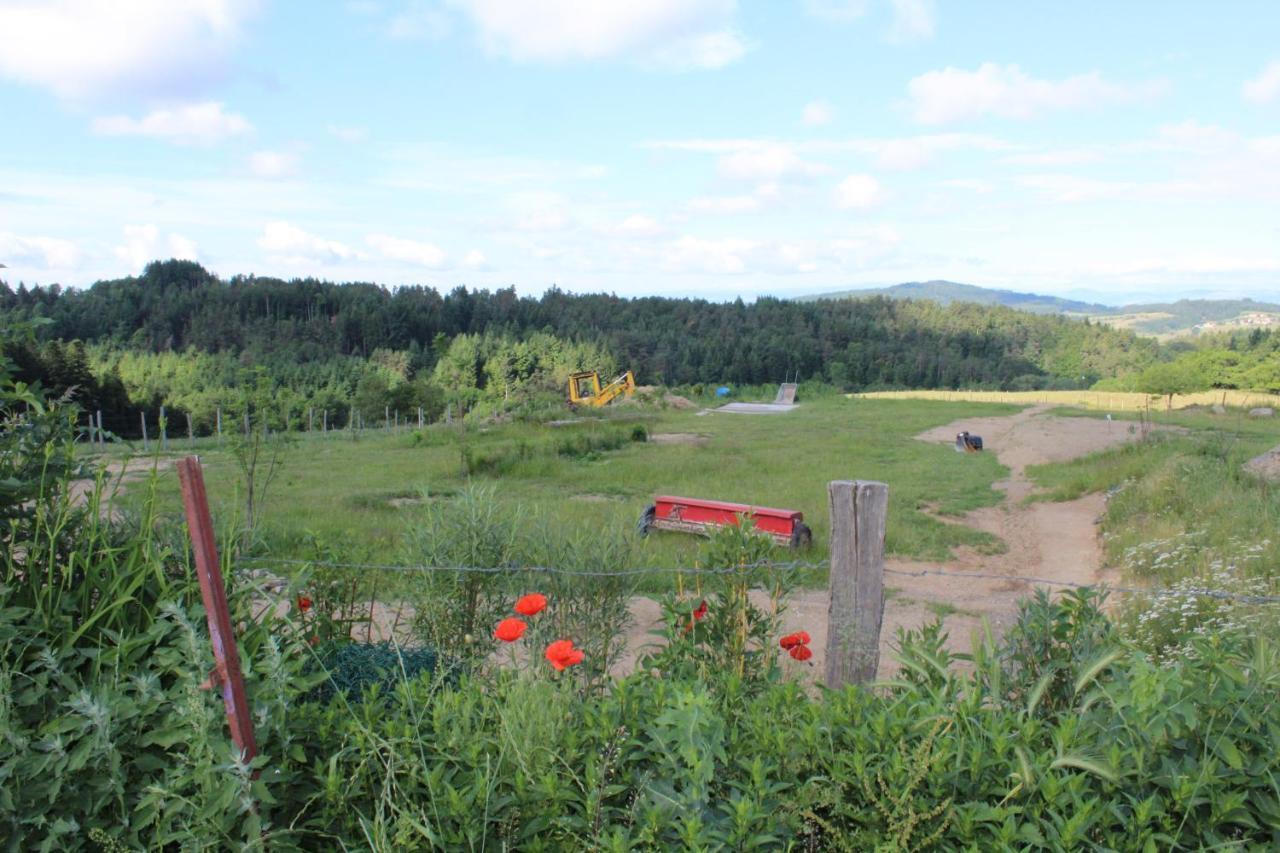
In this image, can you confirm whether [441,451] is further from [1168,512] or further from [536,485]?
[1168,512]

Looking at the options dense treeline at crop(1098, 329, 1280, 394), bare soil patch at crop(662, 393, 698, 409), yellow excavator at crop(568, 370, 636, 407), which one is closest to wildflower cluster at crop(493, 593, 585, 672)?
yellow excavator at crop(568, 370, 636, 407)

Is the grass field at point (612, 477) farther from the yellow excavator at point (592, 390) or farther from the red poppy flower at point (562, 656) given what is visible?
the yellow excavator at point (592, 390)

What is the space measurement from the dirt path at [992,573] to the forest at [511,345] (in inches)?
970

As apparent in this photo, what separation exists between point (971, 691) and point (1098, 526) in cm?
1042

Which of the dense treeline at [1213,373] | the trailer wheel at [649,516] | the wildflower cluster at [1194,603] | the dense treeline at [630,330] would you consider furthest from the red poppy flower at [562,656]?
the dense treeline at [630,330]

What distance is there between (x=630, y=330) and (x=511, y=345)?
67.7ft

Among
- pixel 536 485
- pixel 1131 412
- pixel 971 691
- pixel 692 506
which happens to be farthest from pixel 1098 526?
pixel 1131 412

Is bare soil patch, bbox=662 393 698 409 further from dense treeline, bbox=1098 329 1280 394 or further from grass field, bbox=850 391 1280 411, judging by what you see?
dense treeline, bbox=1098 329 1280 394

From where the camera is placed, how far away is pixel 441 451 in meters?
21.6

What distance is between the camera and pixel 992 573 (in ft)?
30.1

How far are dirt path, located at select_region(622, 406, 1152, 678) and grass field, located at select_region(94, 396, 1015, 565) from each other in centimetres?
46

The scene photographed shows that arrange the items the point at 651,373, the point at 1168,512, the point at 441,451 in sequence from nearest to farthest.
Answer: the point at 1168,512 < the point at 441,451 < the point at 651,373

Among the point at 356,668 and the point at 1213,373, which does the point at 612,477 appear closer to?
the point at 356,668

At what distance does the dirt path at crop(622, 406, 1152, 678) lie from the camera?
6292mm
